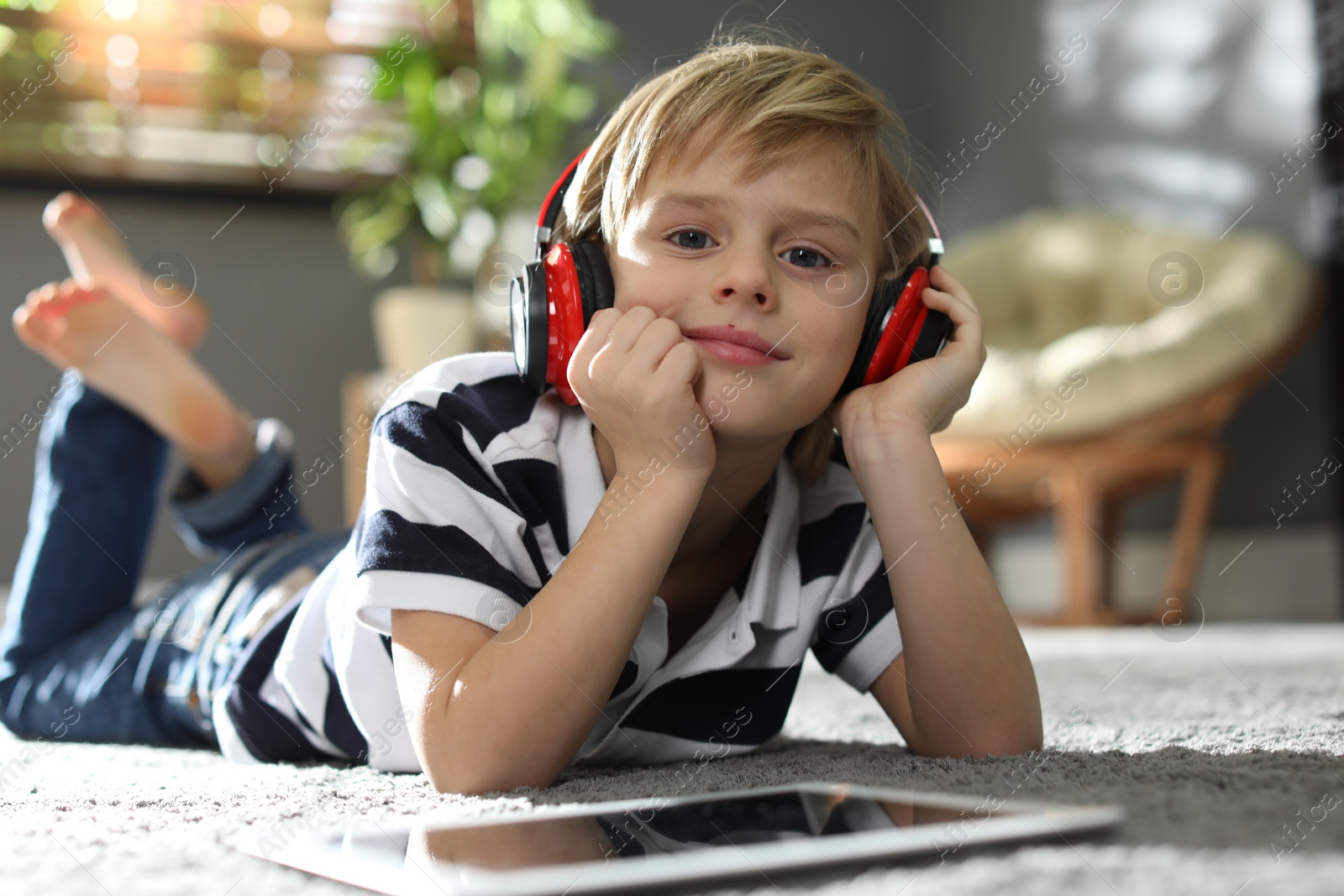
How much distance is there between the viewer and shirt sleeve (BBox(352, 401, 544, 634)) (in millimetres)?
616

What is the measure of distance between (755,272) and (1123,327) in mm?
1842

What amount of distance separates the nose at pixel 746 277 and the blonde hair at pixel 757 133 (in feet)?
0.18

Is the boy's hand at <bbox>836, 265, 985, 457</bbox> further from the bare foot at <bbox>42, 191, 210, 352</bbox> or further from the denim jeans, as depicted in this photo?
the bare foot at <bbox>42, 191, 210, 352</bbox>

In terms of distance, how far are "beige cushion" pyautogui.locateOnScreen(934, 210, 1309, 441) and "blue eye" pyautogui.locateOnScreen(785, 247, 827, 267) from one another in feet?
3.27

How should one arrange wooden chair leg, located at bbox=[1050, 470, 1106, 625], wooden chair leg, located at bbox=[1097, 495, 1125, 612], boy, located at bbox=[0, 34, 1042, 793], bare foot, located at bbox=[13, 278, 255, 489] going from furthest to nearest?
wooden chair leg, located at bbox=[1097, 495, 1125, 612] → wooden chair leg, located at bbox=[1050, 470, 1106, 625] → bare foot, located at bbox=[13, 278, 255, 489] → boy, located at bbox=[0, 34, 1042, 793]

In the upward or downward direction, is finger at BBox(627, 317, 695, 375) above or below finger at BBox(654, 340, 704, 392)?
above

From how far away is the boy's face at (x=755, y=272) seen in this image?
668 millimetres

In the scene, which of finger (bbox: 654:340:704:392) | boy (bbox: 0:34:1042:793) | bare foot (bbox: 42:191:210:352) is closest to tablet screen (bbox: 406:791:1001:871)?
boy (bbox: 0:34:1042:793)

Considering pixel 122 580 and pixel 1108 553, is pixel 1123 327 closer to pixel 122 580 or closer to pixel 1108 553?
pixel 1108 553

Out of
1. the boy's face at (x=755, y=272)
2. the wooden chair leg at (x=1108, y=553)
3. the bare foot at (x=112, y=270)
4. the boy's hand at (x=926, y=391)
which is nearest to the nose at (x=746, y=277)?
the boy's face at (x=755, y=272)

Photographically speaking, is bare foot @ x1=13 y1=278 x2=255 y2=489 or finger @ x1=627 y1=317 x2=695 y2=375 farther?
bare foot @ x1=13 y1=278 x2=255 y2=489

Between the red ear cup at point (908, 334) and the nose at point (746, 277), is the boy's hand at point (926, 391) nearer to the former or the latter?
the red ear cup at point (908, 334)

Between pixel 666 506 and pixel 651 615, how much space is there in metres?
0.12

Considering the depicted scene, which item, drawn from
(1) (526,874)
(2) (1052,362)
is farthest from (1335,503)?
(1) (526,874)
